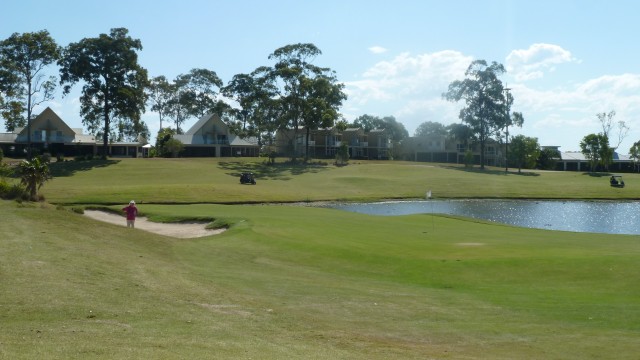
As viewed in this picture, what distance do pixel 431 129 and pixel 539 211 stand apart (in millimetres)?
110523

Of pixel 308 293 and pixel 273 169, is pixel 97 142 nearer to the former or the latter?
pixel 273 169

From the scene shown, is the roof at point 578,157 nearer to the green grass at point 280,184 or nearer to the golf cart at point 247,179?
the green grass at point 280,184

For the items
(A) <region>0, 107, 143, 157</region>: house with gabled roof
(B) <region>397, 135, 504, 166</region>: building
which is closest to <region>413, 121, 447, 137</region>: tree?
(B) <region>397, 135, 504, 166</region>: building

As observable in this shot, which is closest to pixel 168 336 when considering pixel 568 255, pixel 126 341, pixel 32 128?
pixel 126 341

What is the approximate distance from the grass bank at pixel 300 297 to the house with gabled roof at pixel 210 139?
11257 cm

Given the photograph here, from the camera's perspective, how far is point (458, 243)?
32438 millimetres

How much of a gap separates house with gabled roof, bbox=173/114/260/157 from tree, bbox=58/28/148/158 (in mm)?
31850

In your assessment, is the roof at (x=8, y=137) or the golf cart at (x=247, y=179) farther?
the roof at (x=8, y=137)

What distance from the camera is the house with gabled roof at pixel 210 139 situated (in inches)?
5556

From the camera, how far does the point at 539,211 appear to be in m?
66.4

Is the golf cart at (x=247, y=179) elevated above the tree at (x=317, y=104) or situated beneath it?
situated beneath

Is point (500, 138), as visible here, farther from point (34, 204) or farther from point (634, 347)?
point (634, 347)

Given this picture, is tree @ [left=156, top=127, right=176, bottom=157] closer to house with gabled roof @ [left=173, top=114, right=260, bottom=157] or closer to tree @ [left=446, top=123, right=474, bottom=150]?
house with gabled roof @ [left=173, top=114, right=260, bottom=157]

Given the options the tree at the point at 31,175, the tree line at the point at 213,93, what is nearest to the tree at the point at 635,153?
the tree line at the point at 213,93
